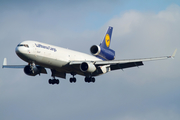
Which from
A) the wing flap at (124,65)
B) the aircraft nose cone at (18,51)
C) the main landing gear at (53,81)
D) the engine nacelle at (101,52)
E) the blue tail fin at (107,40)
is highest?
the blue tail fin at (107,40)

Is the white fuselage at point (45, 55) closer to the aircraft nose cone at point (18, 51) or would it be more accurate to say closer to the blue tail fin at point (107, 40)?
the aircraft nose cone at point (18, 51)

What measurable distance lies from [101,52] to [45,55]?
41.8 ft

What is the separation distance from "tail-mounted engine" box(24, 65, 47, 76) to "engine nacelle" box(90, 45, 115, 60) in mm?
8581

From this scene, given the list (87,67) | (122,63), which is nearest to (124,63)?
(122,63)

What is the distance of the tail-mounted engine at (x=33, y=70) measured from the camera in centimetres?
4964

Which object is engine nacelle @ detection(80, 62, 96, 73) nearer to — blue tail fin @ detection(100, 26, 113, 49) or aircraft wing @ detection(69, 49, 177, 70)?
aircraft wing @ detection(69, 49, 177, 70)

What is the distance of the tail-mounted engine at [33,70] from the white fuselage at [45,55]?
991 mm

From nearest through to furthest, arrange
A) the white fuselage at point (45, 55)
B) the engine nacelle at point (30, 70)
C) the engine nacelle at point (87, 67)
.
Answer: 1. the white fuselage at point (45, 55)
2. the engine nacelle at point (30, 70)
3. the engine nacelle at point (87, 67)

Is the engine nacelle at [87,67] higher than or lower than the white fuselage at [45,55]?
lower

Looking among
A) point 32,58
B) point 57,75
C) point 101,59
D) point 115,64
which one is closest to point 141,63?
point 115,64

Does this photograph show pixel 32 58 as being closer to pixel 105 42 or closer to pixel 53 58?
pixel 53 58

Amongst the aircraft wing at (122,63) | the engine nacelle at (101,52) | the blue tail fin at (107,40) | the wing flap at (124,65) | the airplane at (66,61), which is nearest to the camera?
the airplane at (66,61)

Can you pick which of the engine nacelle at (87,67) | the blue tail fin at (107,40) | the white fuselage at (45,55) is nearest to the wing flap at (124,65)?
the engine nacelle at (87,67)

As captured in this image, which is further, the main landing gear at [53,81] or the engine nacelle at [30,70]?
the main landing gear at [53,81]
